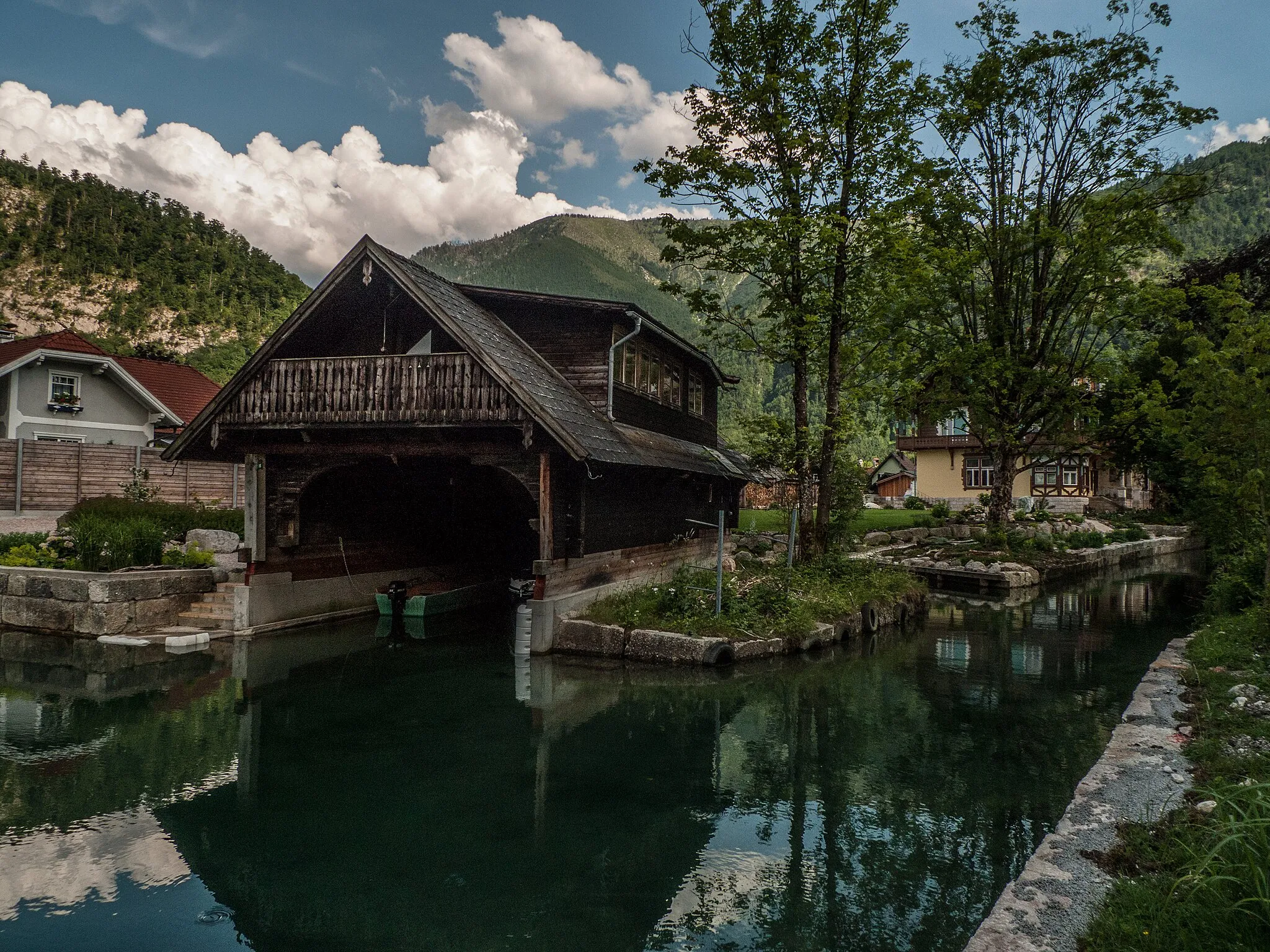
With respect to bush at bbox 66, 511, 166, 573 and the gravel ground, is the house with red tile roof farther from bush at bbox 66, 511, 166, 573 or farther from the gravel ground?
bush at bbox 66, 511, 166, 573

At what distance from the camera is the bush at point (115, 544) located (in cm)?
1524

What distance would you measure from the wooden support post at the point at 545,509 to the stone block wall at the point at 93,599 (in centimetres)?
773

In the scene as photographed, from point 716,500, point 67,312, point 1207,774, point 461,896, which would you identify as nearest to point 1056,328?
point 716,500

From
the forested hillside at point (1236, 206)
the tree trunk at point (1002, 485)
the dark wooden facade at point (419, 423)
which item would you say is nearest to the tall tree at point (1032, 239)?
the tree trunk at point (1002, 485)

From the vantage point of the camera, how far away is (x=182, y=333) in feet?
227

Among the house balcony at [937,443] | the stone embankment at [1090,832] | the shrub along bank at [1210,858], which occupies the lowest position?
the stone embankment at [1090,832]

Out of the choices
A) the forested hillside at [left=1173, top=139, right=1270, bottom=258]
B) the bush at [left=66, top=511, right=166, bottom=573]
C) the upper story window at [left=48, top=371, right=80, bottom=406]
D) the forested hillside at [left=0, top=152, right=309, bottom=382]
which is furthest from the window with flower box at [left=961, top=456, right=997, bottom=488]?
the forested hillside at [left=1173, top=139, right=1270, bottom=258]

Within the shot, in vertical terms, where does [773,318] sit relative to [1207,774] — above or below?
above

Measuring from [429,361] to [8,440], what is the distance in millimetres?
16720

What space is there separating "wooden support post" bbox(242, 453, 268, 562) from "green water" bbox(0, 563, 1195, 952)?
2.28 meters

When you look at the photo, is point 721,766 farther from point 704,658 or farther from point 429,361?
point 429,361

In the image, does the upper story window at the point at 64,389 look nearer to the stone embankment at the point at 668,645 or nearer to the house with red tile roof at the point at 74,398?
the house with red tile roof at the point at 74,398

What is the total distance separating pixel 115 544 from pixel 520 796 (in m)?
12.3

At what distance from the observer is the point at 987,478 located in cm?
4741
